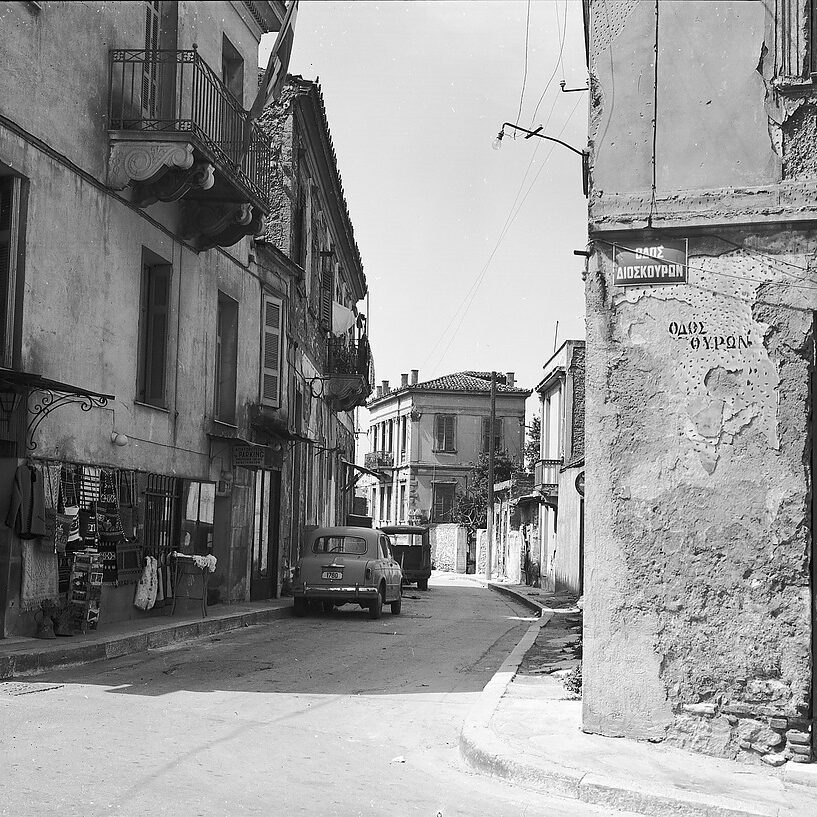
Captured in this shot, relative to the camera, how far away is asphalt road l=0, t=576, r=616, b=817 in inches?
234

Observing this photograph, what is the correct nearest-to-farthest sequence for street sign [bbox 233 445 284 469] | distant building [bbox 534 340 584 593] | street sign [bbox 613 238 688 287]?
street sign [bbox 613 238 688 287]
street sign [bbox 233 445 284 469]
distant building [bbox 534 340 584 593]

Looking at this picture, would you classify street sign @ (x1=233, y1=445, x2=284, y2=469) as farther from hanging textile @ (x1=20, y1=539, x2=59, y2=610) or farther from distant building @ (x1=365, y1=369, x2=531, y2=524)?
distant building @ (x1=365, y1=369, x2=531, y2=524)

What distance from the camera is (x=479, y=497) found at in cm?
6519

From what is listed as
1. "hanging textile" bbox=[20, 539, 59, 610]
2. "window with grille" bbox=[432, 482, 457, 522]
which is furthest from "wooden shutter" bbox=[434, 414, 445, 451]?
"hanging textile" bbox=[20, 539, 59, 610]

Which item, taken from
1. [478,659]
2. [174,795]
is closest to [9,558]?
[478,659]

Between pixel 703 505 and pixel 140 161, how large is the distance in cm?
1007

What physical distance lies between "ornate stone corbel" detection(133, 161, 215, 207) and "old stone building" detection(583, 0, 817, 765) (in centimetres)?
867

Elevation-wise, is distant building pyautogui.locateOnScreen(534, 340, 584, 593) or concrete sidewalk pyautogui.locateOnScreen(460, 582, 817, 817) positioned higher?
distant building pyautogui.locateOnScreen(534, 340, 584, 593)

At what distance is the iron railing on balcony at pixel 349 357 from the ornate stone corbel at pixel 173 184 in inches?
652

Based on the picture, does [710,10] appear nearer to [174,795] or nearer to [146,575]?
[174,795]

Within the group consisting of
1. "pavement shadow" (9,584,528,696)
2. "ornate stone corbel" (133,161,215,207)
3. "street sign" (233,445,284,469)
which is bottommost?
"pavement shadow" (9,584,528,696)

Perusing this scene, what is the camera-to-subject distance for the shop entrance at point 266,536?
22.0 metres

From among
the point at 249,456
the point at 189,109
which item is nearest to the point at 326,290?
the point at 249,456

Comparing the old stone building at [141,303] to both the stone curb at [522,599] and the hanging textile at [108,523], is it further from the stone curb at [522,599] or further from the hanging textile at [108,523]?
the stone curb at [522,599]
